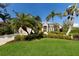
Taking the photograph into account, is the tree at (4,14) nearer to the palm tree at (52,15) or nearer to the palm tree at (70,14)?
the palm tree at (52,15)

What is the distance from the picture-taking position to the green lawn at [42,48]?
220 cm

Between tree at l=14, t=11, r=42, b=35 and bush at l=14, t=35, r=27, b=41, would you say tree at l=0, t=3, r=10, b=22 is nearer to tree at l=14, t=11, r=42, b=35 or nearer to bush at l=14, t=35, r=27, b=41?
tree at l=14, t=11, r=42, b=35

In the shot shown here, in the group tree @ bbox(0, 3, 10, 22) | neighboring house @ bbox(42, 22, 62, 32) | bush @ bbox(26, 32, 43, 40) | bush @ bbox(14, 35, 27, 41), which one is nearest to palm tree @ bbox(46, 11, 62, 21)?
neighboring house @ bbox(42, 22, 62, 32)

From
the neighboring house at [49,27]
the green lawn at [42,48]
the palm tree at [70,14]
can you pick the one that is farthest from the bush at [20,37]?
the palm tree at [70,14]

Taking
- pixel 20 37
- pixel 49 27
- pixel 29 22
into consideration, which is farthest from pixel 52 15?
pixel 20 37

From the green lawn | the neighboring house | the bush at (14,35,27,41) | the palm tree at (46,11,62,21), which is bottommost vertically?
the green lawn

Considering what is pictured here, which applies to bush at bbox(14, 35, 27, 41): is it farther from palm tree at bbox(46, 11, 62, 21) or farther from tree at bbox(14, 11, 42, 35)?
palm tree at bbox(46, 11, 62, 21)

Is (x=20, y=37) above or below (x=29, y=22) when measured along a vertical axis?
below

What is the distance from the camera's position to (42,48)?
7.29 ft

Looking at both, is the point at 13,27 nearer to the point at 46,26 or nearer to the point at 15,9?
the point at 15,9

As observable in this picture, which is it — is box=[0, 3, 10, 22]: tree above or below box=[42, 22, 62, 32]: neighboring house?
above

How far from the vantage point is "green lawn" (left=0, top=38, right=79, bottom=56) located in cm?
220

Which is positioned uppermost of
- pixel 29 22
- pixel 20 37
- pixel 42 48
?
pixel 29 22

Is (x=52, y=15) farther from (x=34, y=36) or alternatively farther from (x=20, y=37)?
(x=20, y=37)
